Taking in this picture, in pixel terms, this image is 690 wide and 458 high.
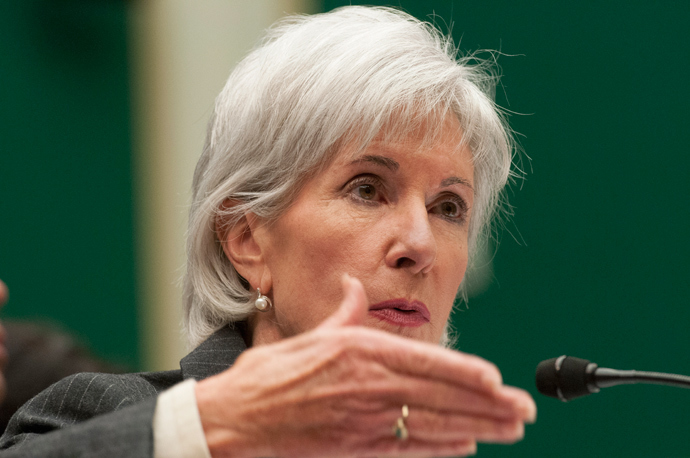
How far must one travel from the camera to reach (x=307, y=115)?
5.19ft

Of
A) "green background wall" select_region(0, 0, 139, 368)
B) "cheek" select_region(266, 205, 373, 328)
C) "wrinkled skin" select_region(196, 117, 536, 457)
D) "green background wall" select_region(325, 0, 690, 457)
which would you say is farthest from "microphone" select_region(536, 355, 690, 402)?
"green background wall" select_region(0, 0, 139, 368)

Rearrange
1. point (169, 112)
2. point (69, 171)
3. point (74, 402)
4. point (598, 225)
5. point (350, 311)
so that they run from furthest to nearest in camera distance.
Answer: point (169, 112) < point (69, 171) < point (598, 225) < point (74, 402) < point (350, 311)

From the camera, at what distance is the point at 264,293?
1657mm

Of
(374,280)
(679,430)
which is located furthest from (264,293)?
(679,430)

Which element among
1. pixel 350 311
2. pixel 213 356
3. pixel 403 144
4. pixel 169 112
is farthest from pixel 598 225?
pixel 169 112

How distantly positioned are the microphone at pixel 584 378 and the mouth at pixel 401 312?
1.00 feet

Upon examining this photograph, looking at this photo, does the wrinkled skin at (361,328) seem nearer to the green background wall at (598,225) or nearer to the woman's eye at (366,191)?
the woman's eye at (366,191)

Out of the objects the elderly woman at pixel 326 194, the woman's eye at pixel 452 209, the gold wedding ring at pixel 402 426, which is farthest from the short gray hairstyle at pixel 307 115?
the gold wedding ring at pixel 402 426

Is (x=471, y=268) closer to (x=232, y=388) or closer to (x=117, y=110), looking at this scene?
(x=232, y=388)

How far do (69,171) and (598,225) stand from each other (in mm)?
2363

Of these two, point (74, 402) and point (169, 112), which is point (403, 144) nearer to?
point (74, 402)

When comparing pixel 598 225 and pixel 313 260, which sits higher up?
pixel 313 260

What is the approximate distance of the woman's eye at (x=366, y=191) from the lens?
1.58 meters

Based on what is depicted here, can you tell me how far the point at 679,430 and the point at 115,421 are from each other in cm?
205
